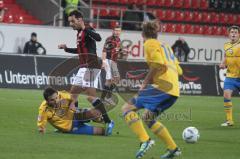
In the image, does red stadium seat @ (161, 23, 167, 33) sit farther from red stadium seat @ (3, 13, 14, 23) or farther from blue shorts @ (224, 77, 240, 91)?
blue shorts @ (224, 77, 240, 91)

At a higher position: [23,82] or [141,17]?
[141,17]

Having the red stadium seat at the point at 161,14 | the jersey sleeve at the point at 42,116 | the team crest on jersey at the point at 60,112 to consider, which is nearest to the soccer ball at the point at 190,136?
the team crest on jersey at the point at 60,112

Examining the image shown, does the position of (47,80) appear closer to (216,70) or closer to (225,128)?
(216,70)

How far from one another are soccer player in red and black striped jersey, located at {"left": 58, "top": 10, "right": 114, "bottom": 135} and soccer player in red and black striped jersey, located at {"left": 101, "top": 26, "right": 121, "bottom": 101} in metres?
8.01

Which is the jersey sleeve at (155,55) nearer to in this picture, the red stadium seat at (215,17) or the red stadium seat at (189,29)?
the red stadium seat at (189,29)

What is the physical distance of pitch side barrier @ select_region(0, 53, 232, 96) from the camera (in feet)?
81.7

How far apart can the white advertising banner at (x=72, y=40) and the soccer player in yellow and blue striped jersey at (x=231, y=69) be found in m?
14.5

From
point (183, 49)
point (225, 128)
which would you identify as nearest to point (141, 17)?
point (183, 49)

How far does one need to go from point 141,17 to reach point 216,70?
19.2 feet

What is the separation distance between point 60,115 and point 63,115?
0.06 meters

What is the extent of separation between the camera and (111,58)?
906 inches

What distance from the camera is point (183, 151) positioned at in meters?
11.6

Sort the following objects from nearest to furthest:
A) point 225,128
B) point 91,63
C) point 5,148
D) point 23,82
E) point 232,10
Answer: point 5,148
point 91,63
point 225,128
point 23,82
point 232,10

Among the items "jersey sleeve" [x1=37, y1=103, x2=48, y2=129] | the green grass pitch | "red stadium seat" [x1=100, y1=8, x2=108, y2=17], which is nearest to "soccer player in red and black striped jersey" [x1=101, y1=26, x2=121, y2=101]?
the green grass pitch
